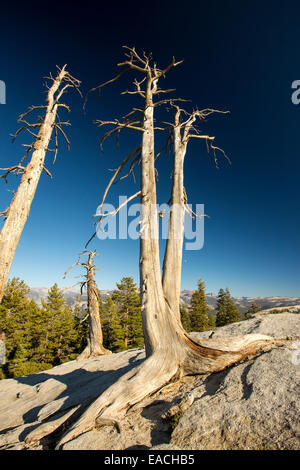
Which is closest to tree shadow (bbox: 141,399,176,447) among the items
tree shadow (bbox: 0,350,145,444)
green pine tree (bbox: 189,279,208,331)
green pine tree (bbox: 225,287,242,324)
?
tree shadow (bbox: 0,350,145,444)

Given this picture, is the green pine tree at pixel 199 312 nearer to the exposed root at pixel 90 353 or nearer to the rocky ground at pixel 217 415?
the exposed root at pixel 90 353

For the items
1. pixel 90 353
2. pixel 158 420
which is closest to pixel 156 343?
pixel 158 420

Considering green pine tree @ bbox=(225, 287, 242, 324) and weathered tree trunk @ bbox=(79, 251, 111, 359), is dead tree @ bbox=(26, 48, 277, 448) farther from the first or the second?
green pine tree @ bbox=(225, 287, 242, 324)

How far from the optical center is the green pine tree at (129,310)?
2569 centimetres

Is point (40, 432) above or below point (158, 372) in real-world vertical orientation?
below

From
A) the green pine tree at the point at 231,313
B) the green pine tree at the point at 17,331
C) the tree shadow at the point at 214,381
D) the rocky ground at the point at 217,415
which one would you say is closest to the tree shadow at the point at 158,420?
the rocky ground at the point at 217,415

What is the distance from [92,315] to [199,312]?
80.0 ft

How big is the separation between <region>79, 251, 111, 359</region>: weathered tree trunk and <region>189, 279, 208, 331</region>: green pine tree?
2316 centimetres

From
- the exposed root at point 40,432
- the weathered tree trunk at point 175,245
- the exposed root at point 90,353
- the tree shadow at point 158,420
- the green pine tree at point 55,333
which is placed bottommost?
the green pine tree at point 55,333

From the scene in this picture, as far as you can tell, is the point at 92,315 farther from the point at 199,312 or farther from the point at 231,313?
the point at 231,313

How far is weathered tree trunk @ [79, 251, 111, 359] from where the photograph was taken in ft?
41.9

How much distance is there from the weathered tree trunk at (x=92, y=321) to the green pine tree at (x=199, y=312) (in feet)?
76.0

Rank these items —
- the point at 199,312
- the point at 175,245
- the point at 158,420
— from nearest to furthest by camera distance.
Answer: the point at 158,420, the point at 175,245, the point at 199,312

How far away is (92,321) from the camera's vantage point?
44.4 feet
